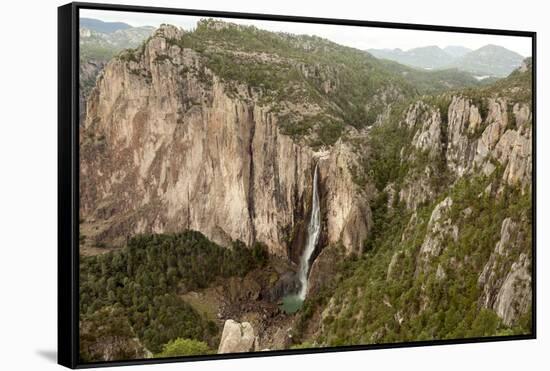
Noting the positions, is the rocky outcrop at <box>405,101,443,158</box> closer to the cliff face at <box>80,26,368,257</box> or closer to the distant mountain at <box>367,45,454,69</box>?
the distant mountain at <box>367,45,454,69</box>

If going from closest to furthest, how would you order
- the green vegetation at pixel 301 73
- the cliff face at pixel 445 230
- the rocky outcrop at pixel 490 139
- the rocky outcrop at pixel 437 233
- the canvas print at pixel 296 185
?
the canvas print at pixel 296 185
the green vegetation at pixel 301 73
the cliff face at pixel 445 230
the rocky outcrop at pixel 437 233
the rocky outcrop at pixel 490 139

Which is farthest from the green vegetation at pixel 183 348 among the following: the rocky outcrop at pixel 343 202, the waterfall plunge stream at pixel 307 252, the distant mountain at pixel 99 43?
the distant mountain at pixel 99 43

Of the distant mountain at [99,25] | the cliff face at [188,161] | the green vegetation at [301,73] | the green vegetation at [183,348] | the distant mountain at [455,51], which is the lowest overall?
the green vegetation at [183,348]

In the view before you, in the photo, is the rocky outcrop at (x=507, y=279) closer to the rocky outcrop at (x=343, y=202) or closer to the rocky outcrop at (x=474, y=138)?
the rocky outcrop at (x=474, y=138)

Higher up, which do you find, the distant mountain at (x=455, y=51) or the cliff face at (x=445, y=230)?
the distant mountain at (x=455, y=51)

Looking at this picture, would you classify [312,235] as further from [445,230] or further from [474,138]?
[474,138]

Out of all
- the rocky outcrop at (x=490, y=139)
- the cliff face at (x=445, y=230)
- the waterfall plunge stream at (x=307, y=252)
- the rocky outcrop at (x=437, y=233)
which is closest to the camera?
the waterfall plunge stream at (x=307, y=252)

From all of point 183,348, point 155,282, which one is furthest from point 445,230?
point 155,282
